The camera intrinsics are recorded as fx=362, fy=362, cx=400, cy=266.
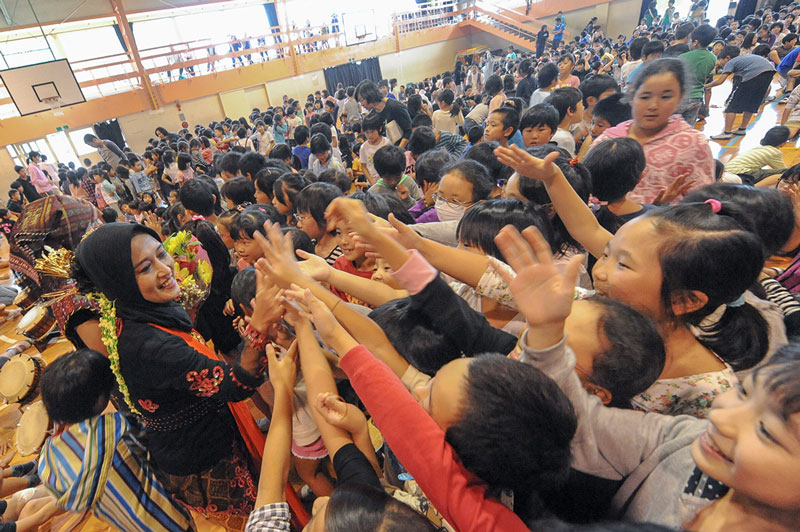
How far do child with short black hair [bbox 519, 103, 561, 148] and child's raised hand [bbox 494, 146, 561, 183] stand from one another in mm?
1623

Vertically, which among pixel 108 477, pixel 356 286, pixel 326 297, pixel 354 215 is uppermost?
pixel 354 215

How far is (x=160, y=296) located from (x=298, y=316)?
2.00ft

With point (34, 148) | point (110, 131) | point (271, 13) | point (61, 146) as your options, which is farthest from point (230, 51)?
point (34, 148)

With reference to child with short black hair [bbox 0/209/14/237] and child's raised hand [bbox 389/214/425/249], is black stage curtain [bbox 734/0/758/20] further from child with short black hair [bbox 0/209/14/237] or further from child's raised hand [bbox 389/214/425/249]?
child with short black hair [bbox 0/209/14/237]

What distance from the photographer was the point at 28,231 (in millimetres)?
2664

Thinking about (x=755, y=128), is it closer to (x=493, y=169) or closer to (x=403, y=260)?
(x=493, y=169)

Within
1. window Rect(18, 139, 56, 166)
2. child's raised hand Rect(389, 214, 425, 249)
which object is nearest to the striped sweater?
child's raised hand Rect(389, 214, 425, 249)

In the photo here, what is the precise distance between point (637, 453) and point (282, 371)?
1.00 metres

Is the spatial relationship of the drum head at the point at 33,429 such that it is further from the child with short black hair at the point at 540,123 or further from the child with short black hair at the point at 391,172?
the child with short black hair at the point at 540,123

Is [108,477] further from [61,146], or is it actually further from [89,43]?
Answer: [89,43]

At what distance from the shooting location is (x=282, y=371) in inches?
47.1

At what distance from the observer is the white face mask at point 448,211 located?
1.96m

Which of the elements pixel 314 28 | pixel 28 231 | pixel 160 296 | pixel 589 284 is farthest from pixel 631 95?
pixel 314 28

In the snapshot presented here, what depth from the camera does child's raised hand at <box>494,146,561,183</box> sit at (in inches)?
54.2
